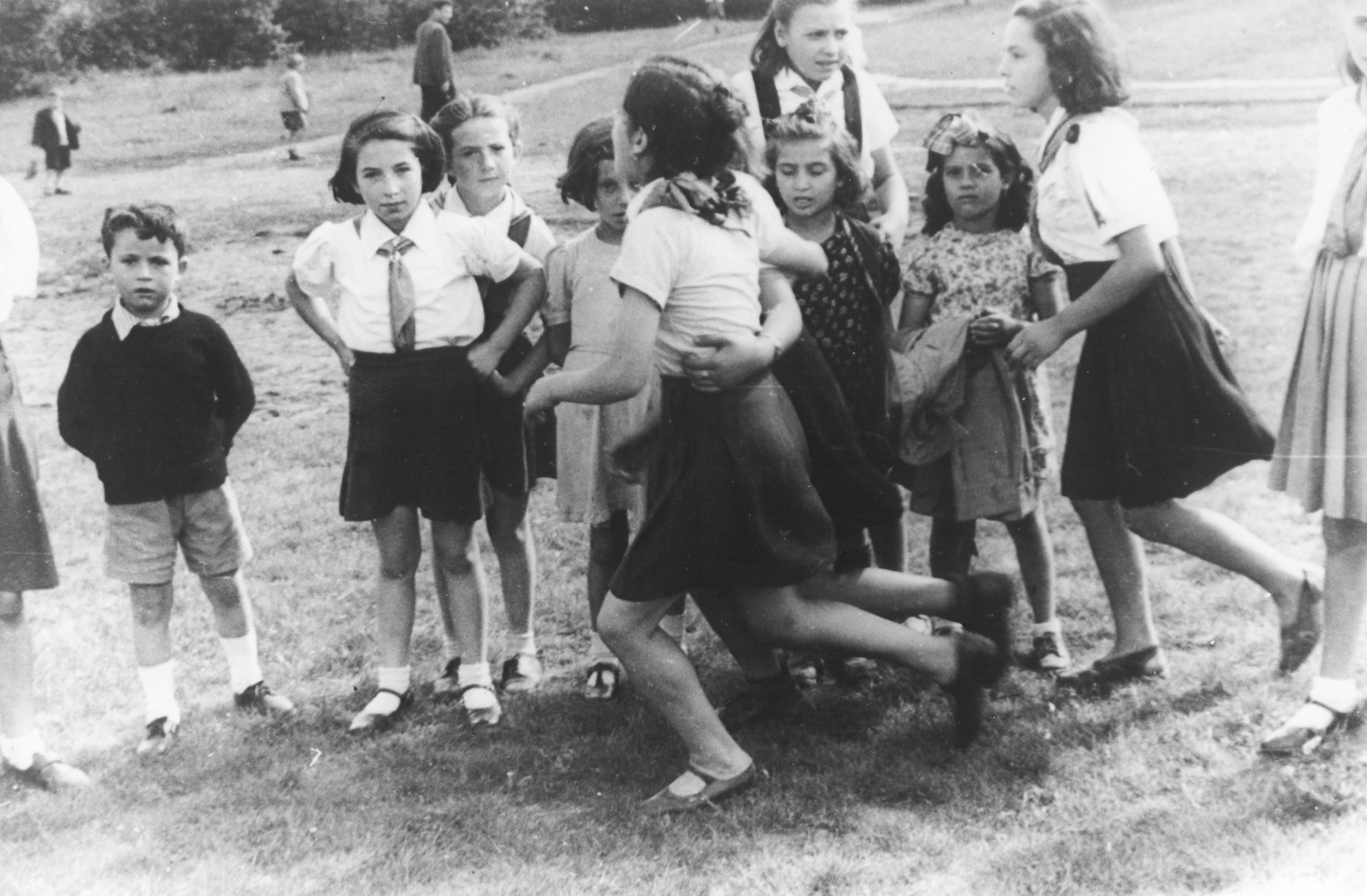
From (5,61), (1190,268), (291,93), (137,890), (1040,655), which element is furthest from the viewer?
(1190,268)

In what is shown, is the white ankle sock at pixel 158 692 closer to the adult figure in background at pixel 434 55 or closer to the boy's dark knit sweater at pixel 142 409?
the boy's dark knit sweater at pixel 142 409

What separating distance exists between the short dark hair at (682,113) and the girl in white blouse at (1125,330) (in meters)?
0.88

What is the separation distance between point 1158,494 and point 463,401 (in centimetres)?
177

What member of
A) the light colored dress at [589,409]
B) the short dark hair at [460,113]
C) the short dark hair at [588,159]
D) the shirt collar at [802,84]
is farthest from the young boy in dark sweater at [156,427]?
the shirt collar at [802,84]

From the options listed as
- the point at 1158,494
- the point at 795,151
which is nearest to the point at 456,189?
the point at 795,151

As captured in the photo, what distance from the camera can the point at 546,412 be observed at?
143 inches

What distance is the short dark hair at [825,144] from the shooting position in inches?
127

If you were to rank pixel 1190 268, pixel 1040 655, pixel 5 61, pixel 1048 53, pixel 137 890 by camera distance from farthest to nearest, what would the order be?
pixel 1190 268 < pixel 5 61 < pixel 1040 655 < pixel 1048 53 < pixel 137 890

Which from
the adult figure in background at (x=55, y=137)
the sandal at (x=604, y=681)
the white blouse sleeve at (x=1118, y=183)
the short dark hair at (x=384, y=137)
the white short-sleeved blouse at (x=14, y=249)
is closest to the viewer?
the white blouse sleeve at (x=1118, y=183)

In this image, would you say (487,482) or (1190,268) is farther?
→ (1190,268)

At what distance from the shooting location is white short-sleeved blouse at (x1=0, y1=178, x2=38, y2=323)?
10.4ft

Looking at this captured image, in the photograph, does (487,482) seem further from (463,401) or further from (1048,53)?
(1048,53)

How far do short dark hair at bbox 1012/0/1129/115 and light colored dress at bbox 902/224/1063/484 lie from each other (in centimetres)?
40

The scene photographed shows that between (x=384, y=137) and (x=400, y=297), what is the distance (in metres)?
0.41
